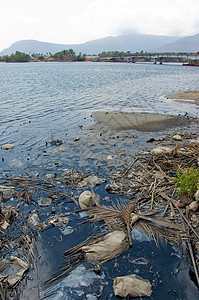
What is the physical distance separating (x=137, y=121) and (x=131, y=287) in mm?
15799

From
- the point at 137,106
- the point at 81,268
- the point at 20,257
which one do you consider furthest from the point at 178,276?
the point at 137,106

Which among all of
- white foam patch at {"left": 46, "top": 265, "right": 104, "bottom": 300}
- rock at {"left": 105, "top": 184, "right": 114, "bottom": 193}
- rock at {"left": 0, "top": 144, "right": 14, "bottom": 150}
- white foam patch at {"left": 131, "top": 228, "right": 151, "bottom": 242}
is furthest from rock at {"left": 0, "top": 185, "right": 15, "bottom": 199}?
rock at {"left": 0, "top": 144, "right": 14, "bottom": 150}

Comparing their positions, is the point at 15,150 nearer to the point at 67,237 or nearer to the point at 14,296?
the point at 67,237

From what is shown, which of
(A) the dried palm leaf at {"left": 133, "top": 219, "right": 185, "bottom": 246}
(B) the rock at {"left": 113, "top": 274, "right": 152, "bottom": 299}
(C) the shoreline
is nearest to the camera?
(B) the rock at {"left": 113, "top": 274, "right": 152, "bottom": 299}

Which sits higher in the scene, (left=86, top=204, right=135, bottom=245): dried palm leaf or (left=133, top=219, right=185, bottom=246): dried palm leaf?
(left=86, top=204, right=135, bottom=245): dried palm leaf

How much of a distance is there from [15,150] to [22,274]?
9.18m

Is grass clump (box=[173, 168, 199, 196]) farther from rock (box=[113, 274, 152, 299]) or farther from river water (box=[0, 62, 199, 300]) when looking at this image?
rock (box=[113, 274, 152, 299])

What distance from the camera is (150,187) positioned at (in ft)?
26.9

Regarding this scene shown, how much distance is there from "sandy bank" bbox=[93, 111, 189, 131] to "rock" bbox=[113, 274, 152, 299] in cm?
1324

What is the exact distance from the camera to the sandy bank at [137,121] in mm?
17816

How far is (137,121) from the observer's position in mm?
19250

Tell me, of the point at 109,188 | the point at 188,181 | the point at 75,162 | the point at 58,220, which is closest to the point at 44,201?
the point at 58,220

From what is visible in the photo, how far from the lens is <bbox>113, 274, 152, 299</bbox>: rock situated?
468 centimetres

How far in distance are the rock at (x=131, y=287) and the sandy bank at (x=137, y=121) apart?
13.2 metres
